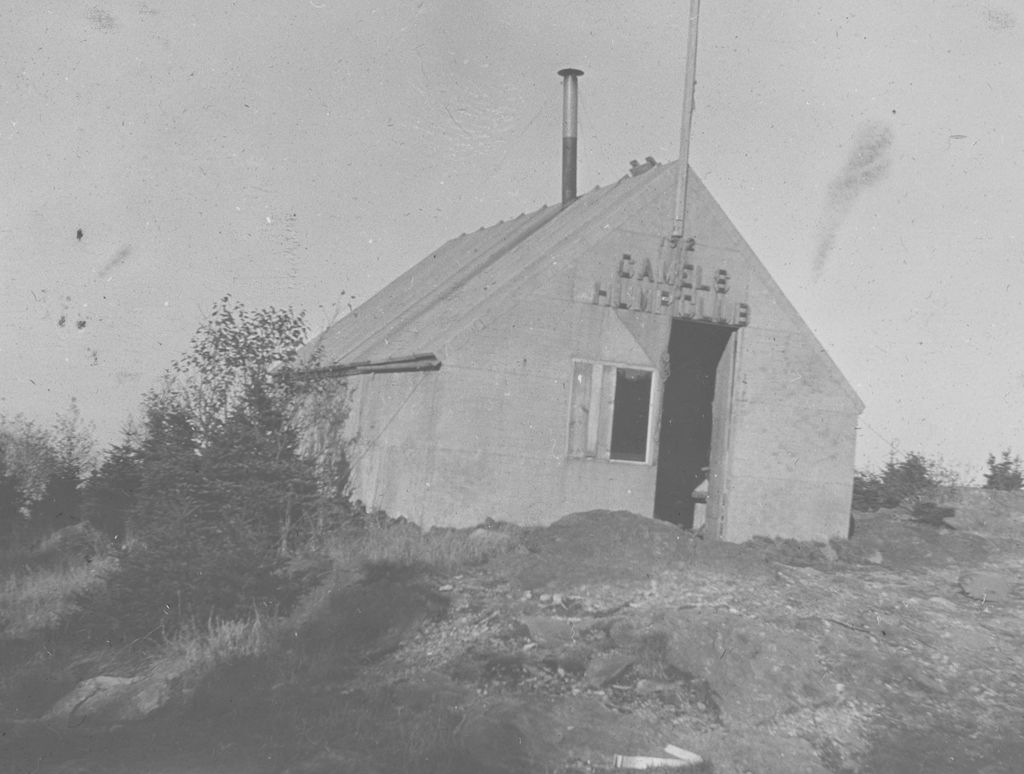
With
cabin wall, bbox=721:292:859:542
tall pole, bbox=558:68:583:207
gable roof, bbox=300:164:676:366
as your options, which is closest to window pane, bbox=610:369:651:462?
cabin wall, bbox=721:292:859:542

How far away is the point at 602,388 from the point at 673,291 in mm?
1850

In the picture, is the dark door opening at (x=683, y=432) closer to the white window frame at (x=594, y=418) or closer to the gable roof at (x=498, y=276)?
the gable roof at (x=498, y=276)

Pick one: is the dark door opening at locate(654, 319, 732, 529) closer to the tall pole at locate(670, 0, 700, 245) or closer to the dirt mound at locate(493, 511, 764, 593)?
the tall pole at locate(670, 0, 700, 245)

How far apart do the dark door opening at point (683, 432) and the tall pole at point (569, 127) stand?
16.6 feet

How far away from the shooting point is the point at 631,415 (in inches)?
623

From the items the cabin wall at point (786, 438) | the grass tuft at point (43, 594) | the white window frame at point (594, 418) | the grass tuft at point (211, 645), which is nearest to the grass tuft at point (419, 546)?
the white window frame at point (594, 418)

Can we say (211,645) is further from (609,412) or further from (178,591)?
(609,412)

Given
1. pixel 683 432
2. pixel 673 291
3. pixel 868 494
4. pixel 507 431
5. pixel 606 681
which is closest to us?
pixel 606 681

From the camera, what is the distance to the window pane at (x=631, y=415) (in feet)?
51.5

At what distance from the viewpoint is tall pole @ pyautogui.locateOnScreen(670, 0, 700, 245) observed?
16109 mm

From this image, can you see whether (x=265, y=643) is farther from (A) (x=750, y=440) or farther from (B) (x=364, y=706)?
(A) (x=750, y=440)

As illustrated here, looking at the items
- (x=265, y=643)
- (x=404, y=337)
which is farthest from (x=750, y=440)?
(x=265, y=643)

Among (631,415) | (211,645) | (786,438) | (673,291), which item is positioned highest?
(673,291)

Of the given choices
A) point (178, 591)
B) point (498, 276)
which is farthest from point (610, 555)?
point (178, 591)
